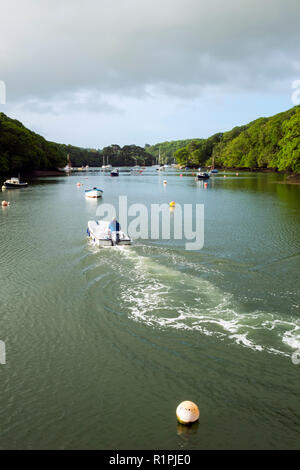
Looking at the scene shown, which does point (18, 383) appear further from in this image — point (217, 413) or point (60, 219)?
point (60, 219)

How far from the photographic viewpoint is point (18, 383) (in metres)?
10.4

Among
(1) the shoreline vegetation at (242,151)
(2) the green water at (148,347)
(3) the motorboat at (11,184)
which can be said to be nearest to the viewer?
(2) the green water at (148,347)

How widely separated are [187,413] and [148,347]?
3.78 metres

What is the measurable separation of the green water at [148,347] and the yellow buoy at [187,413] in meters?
0.25

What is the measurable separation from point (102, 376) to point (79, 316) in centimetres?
437

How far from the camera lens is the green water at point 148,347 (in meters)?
8.62

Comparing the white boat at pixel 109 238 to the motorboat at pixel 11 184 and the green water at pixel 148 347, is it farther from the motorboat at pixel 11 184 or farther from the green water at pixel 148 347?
the motorboat at pixel 11 184

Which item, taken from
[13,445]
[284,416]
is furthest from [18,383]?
[284,416]

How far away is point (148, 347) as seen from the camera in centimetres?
1211

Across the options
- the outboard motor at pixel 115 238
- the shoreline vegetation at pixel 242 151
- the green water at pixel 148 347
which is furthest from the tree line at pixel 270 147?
the green water at pixel 148 347

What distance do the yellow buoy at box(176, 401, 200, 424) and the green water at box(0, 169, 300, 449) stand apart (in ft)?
0.82

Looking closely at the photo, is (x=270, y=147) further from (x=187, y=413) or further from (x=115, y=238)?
(x=187, y=413)

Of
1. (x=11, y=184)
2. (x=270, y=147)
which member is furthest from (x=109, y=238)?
(x=270, y=147)

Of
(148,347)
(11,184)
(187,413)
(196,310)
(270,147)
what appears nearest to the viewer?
(187,413)
